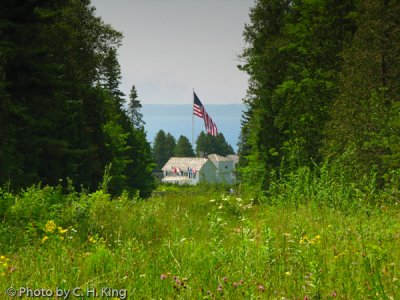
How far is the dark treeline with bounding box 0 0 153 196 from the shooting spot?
1811 centimetres

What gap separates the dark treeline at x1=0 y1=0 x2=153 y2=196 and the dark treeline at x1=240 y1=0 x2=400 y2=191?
920 centimetres

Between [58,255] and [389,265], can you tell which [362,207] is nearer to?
[389,265]

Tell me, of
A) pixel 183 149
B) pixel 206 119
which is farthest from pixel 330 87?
pixel 183 149

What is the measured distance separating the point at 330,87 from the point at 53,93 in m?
11.6

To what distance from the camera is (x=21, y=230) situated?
6855 mm

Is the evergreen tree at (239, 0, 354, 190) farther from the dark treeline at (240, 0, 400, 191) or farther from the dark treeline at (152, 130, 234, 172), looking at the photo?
the dark treeline at (152, 130, 234, 172)

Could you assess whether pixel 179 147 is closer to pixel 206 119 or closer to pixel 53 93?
pixel 206 119

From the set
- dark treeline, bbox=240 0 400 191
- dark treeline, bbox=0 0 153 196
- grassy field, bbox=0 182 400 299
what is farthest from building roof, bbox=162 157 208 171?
grassy field, bbox=0 182 400 299

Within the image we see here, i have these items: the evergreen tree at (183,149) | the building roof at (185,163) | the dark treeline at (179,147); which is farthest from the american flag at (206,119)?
the dark treeline at (179,147)

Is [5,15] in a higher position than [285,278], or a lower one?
higher

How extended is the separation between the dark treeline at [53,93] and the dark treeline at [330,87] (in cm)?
920

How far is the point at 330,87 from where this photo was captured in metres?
22.2

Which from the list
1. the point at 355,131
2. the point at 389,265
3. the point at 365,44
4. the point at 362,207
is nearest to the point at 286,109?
the point at 365,44

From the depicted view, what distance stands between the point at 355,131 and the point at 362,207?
8448mm
